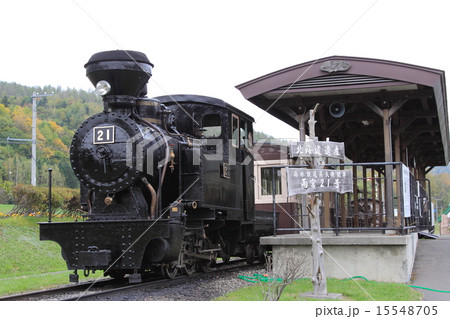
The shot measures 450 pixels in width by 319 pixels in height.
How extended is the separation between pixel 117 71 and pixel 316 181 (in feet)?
13.6

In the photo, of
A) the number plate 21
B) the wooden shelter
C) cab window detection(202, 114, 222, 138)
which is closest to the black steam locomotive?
the number plate 21

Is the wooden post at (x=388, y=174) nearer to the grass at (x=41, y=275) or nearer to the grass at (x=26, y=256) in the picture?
the grass at (x=41, y=275)

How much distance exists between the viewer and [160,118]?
1003cm

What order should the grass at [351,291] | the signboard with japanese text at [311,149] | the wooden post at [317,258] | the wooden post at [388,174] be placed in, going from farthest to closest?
the wooden post at [388,174], the signboard with japanese text at [311,149], the wooden post at [317,258], the grass at [351,291]

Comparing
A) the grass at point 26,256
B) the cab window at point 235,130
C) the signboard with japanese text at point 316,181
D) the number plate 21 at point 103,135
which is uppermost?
the cab window at point 235,130

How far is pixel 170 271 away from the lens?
387 inches

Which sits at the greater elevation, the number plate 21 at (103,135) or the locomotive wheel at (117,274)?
the number plate 21 at (103,135)

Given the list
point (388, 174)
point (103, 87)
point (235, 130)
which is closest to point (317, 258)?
point (388, 174)

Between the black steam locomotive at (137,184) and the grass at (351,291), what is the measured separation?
181cm

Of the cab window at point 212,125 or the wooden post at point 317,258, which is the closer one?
the wooden post at point 317,258

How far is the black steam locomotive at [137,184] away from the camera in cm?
856

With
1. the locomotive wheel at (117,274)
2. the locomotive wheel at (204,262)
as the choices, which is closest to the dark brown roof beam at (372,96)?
the locomotive wheel at (204,262)

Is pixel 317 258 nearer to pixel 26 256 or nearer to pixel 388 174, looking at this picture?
pixel 388 174
